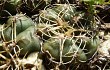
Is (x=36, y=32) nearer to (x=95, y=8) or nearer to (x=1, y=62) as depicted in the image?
(x=1, y=62)

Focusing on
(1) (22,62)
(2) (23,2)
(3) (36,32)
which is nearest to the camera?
(1) (22,62)

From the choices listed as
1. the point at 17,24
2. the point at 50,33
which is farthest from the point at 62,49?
the point at 17,24

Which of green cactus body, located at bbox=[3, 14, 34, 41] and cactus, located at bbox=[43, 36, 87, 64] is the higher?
green cactus body, located at bbox=[3, 14, 34, 41]

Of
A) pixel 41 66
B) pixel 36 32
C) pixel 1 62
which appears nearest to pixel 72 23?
pixel 36 32

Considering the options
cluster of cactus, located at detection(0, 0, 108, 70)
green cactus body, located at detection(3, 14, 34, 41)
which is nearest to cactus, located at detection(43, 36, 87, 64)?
cluster of cactus, located at detection(0, 0, 108, 70)

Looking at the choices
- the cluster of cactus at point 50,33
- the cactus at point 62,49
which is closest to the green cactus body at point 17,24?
the cluster of cactus at point 50,33

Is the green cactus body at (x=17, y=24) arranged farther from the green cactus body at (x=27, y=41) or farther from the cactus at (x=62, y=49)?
the cactus at (x=62, y=49)

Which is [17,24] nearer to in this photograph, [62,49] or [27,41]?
[27,41]

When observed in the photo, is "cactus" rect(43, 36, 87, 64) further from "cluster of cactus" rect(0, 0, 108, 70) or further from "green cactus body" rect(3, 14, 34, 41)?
"green cactus body" rect(3, 14, 34, 41)
